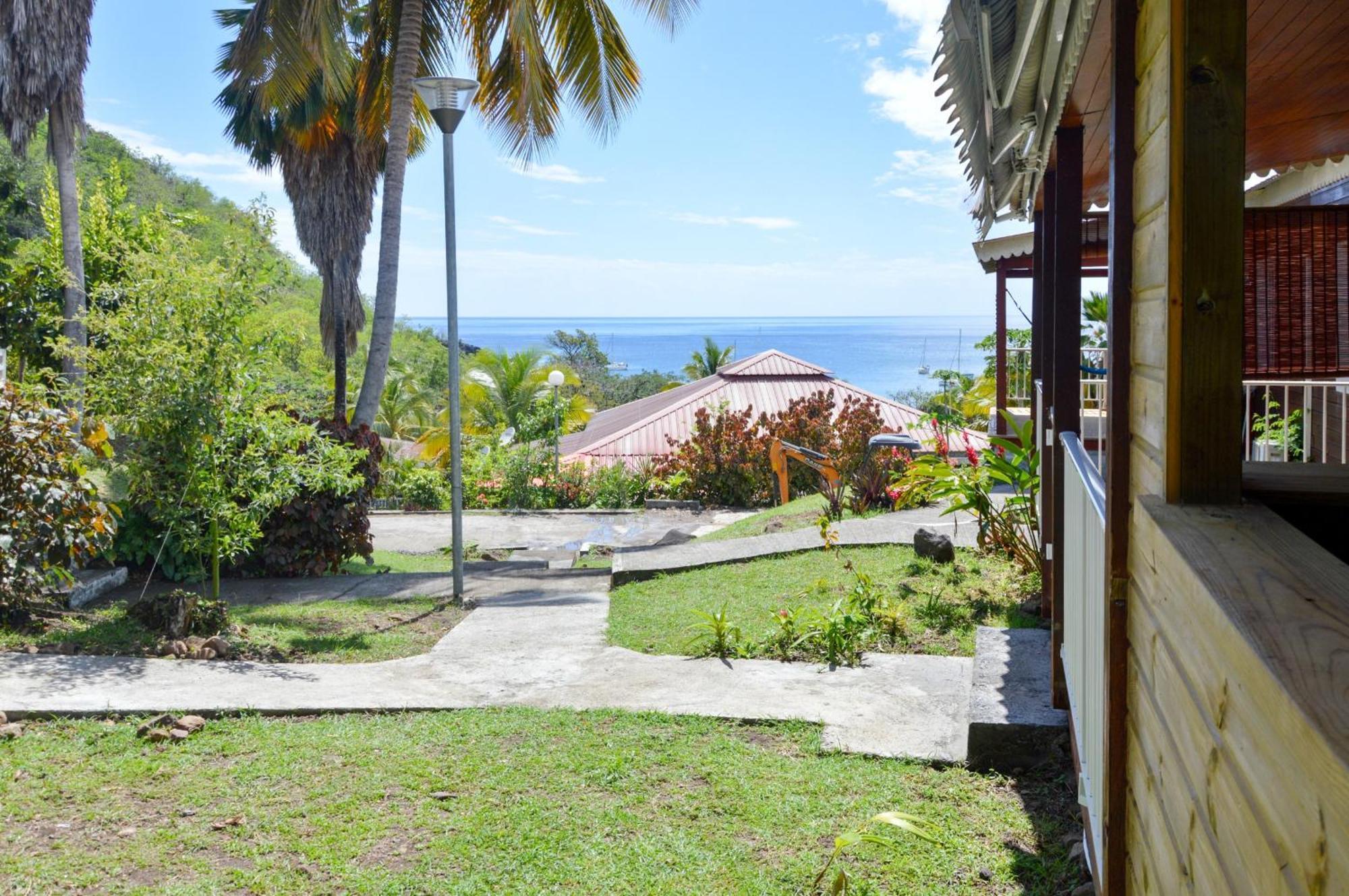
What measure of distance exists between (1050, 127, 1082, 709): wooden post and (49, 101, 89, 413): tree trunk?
398 inches

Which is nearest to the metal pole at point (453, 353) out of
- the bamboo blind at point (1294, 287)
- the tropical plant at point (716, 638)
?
the tropical plant at point (716, 638)

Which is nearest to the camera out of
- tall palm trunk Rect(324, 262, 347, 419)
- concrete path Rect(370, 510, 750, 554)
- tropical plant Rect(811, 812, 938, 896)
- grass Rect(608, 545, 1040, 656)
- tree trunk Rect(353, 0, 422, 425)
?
tropical plant Rect(811, 812, 938, 896)

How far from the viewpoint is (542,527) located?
16453mm

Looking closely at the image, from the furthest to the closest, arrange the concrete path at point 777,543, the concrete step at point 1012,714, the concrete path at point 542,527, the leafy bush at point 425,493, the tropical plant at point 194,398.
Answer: the leafy bush at point 425,493
the concrete path at point 542,527
the concrete path at point 777,543
the tropical plant at point 194,398
the concrete step at point 1012,714

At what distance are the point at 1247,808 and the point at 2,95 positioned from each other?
14.7m

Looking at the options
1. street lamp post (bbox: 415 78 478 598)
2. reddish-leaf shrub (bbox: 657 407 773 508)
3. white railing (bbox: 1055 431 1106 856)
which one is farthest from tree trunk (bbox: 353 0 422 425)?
white railing (bbox: 1055 431 1106 856)

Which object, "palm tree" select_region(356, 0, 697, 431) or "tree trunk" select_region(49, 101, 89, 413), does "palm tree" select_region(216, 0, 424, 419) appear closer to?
"palm tree" select_region(356, 0, 697, 431)

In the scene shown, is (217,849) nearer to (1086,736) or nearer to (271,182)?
(1086,736)

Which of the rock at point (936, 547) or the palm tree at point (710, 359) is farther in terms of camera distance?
the palm tree at point (710, 359)

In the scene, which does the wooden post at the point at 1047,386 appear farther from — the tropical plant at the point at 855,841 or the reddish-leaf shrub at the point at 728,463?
the reddish-leaf shrub at the point at 728,463

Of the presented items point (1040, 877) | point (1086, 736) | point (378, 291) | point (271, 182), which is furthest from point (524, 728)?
point (271, 182)

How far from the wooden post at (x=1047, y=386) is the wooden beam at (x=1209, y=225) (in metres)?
3.19

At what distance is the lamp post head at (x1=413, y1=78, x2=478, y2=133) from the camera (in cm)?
892

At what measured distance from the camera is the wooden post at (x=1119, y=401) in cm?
225
